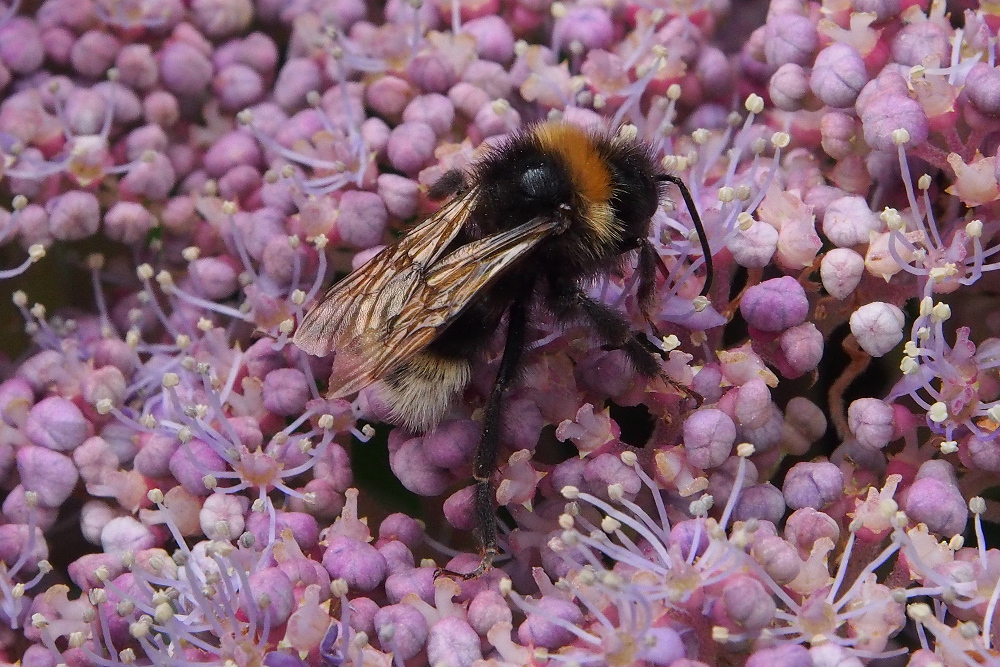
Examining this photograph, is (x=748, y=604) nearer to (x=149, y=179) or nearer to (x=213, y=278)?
(x=213, y=278)

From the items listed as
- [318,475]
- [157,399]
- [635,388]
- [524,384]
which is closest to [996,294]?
[635,388]

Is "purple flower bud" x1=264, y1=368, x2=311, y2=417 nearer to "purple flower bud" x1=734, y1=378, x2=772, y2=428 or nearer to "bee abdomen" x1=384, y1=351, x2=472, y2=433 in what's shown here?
"bee abdomen" x1=384, y1=351, x2=472, y2=433

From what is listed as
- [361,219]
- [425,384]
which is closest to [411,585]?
[425,384]

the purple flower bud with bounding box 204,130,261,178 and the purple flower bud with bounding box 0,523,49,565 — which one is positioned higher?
the purple flower bud with bounding box 204,130,261,178

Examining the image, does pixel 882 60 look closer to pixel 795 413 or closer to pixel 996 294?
pixel 996 294

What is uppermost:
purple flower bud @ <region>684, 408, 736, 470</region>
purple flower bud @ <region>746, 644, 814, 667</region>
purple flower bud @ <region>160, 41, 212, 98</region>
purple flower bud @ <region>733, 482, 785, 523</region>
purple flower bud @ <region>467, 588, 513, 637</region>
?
purple flower bud @ <region>160, 41, 212, 98</region>

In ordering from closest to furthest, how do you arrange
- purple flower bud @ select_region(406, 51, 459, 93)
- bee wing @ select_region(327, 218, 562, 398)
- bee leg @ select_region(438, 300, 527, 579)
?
bee wing @ select_region(327, 218, 562, 398)
bee leg @ select_region(438, 300, 527, 579)
purple flower bud @ select_region(406, 51, 459, 93)

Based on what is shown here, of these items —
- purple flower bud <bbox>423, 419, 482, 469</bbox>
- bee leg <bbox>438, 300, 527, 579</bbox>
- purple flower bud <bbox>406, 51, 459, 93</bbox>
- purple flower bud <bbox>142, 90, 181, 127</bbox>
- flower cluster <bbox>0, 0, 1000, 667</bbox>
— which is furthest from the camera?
purple flower bud <bbox>142, 90, 181, 127</bbox>

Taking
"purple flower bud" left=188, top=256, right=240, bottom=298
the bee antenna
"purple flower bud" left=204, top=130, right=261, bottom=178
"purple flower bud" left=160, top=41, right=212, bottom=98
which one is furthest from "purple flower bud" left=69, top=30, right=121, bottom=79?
the bee antenna
